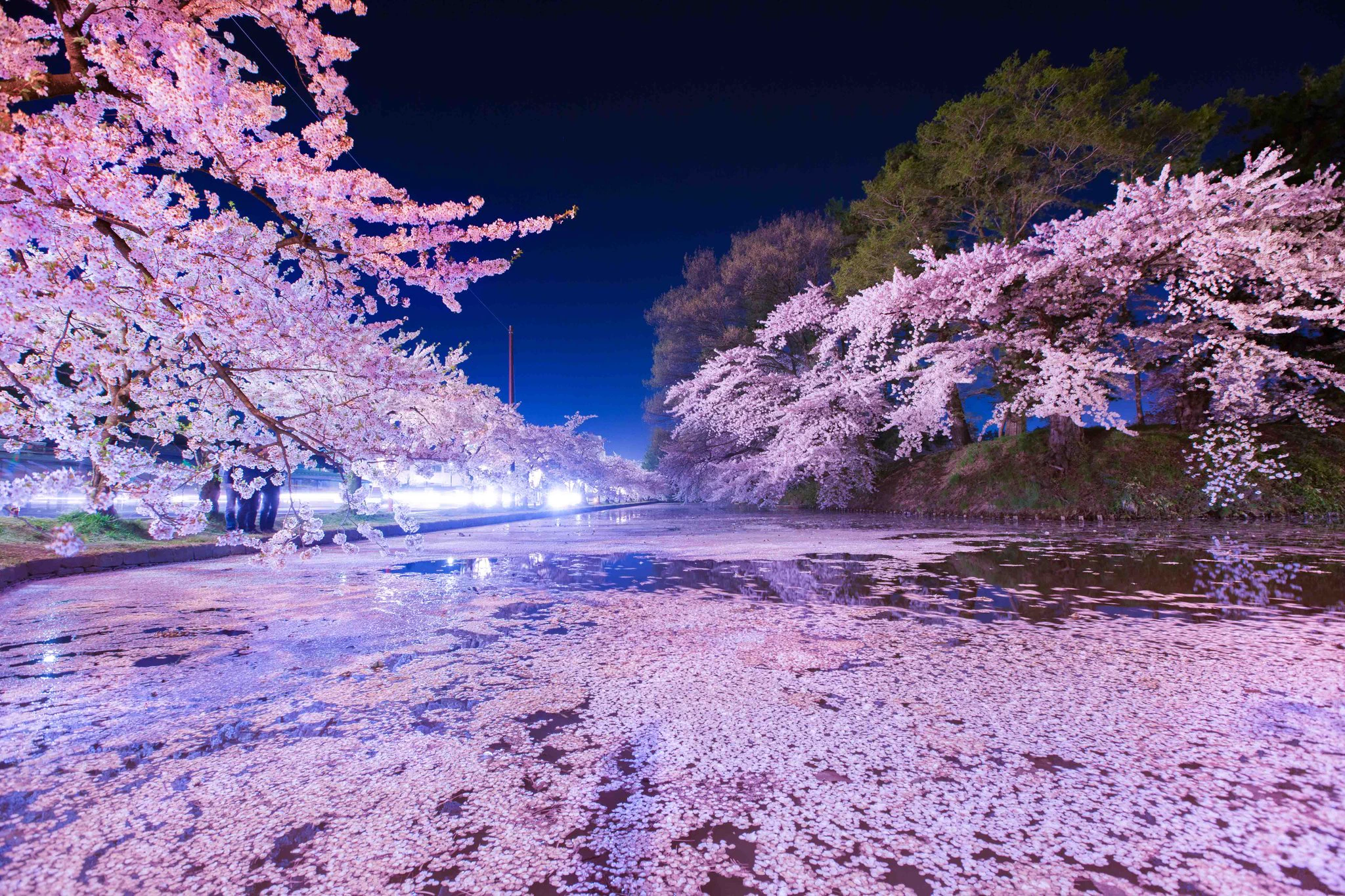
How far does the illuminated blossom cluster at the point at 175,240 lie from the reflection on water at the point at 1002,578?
2188 millimetres

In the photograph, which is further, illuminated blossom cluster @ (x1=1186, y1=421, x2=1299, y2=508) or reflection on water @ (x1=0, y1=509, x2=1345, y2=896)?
illuminated blossom cluster @ (x1=1186, y1=421, x2=1299, y2=508)

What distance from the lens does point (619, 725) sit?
2.12 m

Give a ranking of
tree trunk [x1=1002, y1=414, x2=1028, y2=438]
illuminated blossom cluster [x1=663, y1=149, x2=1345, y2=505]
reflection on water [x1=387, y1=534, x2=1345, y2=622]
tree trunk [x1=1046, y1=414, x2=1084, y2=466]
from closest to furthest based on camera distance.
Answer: reflection on water [x1=387, y1=534, x2=1345, y2=622], illuminated blossom cluster [x1=663, y1=149, x2=1345, y2=505], tree trunk [x1=1046, y1=414, x2=1084, y2=466], tree trunk [x1=1002, y1=414, x2=1028, y2=438]

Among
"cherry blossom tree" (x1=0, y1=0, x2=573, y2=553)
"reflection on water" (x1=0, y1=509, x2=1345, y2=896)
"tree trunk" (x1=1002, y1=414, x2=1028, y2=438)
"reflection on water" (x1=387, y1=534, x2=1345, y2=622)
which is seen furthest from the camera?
"tree trunk" (x1=1002, y1=414, x2=1028, y2=438)

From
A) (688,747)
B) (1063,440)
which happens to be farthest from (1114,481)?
(688,747)

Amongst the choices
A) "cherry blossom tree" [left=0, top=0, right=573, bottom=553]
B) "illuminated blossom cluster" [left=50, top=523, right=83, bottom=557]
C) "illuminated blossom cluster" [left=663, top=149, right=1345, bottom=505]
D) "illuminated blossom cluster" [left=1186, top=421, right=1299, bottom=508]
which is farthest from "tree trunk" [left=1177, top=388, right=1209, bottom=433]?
"illuminated blossom cluster" [left=50, top=523, right=83, bottom=557]

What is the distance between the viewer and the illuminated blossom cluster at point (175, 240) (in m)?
3.04

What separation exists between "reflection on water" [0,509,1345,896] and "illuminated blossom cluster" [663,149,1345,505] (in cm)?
853

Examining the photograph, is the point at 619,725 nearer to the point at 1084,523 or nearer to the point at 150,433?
the point at 150,433

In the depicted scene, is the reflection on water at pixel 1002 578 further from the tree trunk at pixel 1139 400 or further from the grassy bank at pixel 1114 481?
the tree trunk at pixel 1139 400

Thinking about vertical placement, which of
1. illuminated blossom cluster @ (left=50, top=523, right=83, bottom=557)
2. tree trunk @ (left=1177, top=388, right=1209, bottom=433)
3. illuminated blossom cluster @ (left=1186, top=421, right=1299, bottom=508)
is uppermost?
tree trunk @ (left=1177, top=388, right=1209, bottom=433)

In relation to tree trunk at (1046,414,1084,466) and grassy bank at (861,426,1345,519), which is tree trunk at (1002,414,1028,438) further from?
tree trunk at (1046,414,1084,466)

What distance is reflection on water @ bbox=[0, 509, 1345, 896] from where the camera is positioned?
1324 mm

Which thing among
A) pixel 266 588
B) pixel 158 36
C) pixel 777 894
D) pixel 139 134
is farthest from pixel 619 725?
pixel 158 36
